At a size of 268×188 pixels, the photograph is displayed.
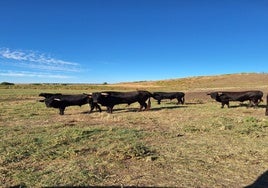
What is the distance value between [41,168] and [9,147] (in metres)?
2.42

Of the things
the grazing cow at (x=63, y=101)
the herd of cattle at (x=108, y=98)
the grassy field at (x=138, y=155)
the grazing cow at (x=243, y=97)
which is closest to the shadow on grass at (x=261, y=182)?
the grassy field at (x=138, y=155)

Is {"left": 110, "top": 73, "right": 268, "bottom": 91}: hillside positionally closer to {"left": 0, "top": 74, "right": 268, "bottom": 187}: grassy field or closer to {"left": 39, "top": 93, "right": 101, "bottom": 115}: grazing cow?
{"left": 39, "top": 93, "right": 101, "bottom": 115}: grazing cow

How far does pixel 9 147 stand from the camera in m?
9.99

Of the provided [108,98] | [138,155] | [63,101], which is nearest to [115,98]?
[108,98]

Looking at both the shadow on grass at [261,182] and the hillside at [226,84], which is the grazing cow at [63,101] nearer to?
the shadow on grass at [261,182]

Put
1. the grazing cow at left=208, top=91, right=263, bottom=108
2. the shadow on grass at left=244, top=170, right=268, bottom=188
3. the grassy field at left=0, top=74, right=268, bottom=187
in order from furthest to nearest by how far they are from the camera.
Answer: the grazing cow at left=208, top=91, right=263, bottom=108
the grassy field at left=0, top=74, right=268, bottom=187
the shadow on grass at left=244, top=170, right=268, bottom=188

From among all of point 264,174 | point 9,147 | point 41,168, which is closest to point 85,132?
point 9,147

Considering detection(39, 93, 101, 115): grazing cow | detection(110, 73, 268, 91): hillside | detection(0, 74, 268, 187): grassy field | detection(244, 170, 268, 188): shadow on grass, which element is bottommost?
detection(244, 170, 268, 188): shadow on grass

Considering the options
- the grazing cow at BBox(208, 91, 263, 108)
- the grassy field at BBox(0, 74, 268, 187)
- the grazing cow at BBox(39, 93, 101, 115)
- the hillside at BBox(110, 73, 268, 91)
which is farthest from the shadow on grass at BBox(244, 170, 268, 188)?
the hillside at BBox(110, 73, 268, 91)

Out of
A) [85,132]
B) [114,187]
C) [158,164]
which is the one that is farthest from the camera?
[85,132]

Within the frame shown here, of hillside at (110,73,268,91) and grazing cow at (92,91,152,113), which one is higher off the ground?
hillside at (110,73,268,91)

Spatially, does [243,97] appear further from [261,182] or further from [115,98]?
[261,182]

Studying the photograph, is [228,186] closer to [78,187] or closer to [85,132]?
[78,187]

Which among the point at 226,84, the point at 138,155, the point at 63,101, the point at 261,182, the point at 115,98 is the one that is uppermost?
the point at 226,84
